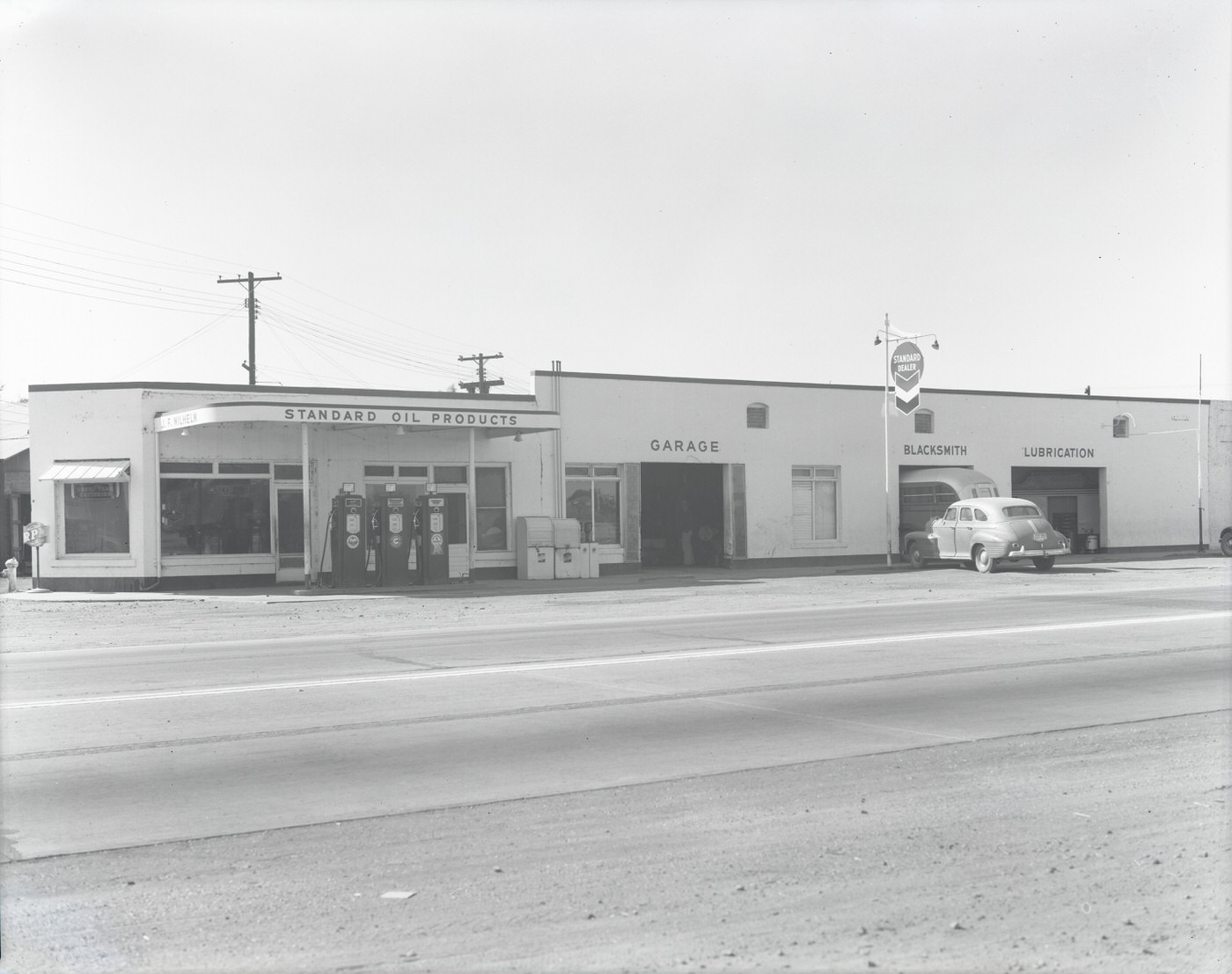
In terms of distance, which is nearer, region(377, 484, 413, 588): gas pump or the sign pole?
region(377, 484, 413, 588): gas pump

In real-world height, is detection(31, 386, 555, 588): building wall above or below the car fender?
above

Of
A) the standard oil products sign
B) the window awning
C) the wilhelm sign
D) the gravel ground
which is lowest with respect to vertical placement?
the gravel ground

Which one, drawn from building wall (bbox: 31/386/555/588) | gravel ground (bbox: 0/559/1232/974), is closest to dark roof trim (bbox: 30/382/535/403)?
building wall (bbox: 31/386/555/588)

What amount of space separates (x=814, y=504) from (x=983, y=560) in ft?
19.3

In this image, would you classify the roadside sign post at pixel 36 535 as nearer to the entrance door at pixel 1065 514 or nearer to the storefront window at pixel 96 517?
the storefront window at pixel 96 517

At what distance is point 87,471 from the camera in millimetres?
26156

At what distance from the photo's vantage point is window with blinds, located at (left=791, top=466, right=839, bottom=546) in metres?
34.8

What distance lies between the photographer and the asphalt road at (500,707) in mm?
7293

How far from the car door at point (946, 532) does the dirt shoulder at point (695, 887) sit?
24800mm

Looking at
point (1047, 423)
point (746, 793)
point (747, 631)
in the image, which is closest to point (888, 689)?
point (746, 793)

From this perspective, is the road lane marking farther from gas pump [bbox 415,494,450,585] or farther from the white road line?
gas pump [bbox 415,494,450,585]

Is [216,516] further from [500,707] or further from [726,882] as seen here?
[726,882]

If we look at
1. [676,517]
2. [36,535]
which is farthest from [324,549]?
[676,517]

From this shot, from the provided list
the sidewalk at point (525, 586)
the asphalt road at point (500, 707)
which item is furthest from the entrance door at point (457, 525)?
the asphalt road at point (500, 707)
